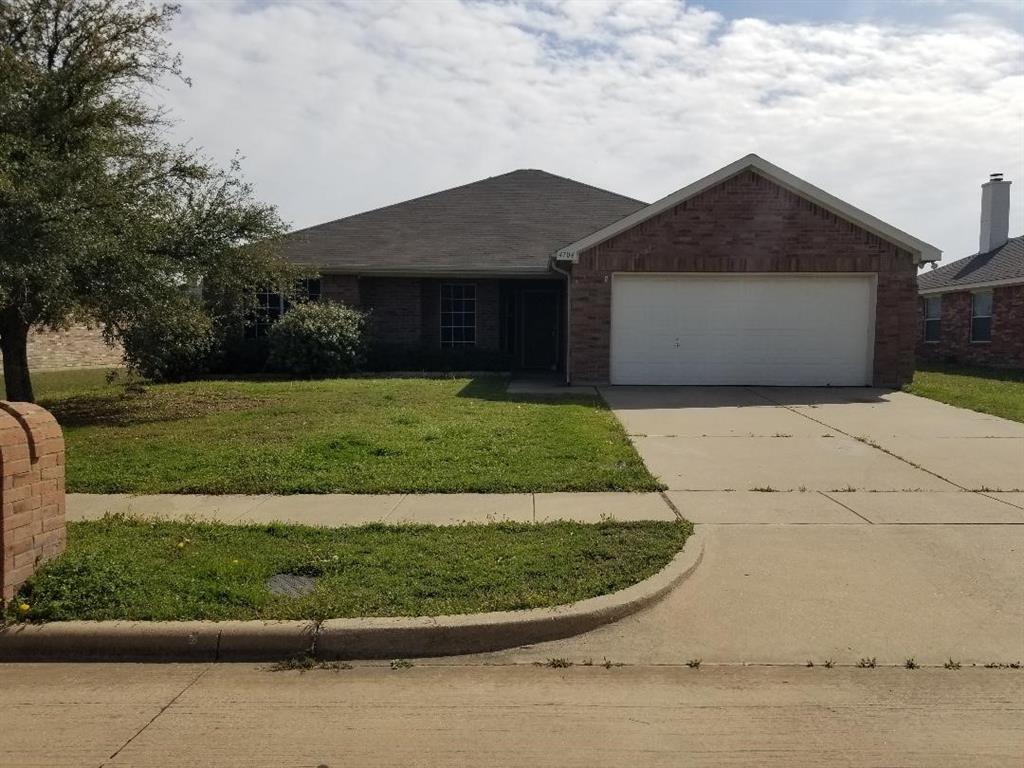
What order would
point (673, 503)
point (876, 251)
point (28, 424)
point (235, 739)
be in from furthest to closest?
point (876, 251)
point (673, 503)
point (28, 424)
point (235, 739)

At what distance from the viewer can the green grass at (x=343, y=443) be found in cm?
767

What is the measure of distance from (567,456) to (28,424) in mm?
5354

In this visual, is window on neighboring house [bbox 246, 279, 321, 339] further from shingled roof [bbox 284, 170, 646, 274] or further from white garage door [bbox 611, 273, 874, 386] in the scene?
white garage door [bbox 611, 273, 874, 386]

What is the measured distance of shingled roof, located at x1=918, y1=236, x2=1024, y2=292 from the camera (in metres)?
21.9

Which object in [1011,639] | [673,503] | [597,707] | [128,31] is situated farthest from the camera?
[128,31]

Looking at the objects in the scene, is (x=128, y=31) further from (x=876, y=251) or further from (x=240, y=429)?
(x=876, y=251)

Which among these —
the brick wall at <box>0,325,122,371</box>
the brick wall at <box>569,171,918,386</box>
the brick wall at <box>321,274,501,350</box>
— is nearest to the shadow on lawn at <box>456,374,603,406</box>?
the brick wall at <box>569,171,918,386</box>

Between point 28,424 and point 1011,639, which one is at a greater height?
point 28,424

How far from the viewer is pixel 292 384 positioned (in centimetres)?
1623

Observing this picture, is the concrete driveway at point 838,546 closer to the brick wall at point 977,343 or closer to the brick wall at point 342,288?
the brick wall at point 342,288

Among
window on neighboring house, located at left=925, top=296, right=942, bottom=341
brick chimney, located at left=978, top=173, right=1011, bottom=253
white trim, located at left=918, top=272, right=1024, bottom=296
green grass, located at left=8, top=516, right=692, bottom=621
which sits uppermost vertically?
brick chimney, located at left=978, top=173, right=1011, bottom=253

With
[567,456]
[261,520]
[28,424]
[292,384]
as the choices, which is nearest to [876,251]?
[567,456]

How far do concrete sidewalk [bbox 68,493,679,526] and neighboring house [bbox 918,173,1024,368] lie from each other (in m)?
19.0

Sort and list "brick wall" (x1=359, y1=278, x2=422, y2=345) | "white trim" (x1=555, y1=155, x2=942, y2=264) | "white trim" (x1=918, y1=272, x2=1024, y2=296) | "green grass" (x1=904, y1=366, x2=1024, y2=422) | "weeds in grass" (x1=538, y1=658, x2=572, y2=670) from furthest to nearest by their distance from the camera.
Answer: "white trim" (x1=918, y1=272, x2=1024, y2=296) < "brick wall" (x1=359, y1=278, x2=422, y2=345) < "white trim" (x1=555, y1=155, x2=942, y2=264) < "green grass" (x1=904, y1=366, x2=1024, y2=422) < "weeds in grass" (x1=538, y1=658, x2=572, y2=670)
